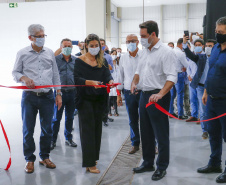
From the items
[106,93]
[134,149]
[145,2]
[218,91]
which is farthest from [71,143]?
[145,2]

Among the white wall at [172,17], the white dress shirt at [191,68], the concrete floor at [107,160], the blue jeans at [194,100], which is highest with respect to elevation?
the white wall at [172,17]

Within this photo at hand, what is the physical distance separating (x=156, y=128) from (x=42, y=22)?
19.0 feet

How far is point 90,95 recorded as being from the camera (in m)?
2.78

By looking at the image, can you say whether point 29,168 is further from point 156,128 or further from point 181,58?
point 181,58

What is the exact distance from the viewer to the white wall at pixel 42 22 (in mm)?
7164

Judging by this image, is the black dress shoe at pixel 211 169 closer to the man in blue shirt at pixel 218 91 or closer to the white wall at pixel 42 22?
the man in blue shirt at pixel 218 91

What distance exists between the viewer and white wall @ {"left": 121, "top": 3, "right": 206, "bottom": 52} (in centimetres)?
1900

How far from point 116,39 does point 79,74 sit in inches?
668

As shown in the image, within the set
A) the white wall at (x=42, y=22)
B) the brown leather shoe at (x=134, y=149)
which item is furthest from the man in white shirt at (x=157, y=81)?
the white wall at (x=42, y=22)

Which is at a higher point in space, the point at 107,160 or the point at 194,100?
the point at 194,100

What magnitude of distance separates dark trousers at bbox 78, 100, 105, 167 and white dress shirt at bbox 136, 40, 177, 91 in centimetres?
59

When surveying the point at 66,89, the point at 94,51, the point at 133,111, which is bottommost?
the point at 133,111

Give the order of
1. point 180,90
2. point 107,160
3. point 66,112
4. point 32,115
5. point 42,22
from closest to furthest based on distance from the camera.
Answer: point 32,115, point 107,160, point 66,112, point 180,90, point 42,22

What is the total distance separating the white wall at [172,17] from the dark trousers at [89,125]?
17.3 m
